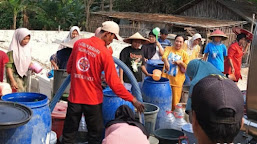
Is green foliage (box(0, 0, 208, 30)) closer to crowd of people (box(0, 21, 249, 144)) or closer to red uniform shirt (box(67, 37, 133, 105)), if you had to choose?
crowd of people (box(0, 21, 249, 144))

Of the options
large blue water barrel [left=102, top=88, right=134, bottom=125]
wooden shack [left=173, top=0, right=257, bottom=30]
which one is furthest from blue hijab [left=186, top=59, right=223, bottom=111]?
wooden shack [left=173, top=0, right=257, bottom=30]

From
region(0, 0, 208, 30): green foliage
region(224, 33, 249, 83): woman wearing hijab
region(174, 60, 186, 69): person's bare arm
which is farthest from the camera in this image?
region(0, 0, 208, 30): green foliage

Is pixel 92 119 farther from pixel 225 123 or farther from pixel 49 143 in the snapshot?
pixel 225 123

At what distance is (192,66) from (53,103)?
5.78ft

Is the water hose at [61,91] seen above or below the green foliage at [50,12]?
below

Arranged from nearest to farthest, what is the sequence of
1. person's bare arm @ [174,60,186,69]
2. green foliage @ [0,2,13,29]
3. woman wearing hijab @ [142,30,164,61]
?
person's bare arm @ [174,60,186,69] < woman wearing hijab @ [142,30,164,61] < green foliage @ [0,2,13,29]

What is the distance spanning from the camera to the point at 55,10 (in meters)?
24.2

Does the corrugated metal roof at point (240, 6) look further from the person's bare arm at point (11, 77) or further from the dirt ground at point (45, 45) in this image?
the person's bare arm at point (11, 77)

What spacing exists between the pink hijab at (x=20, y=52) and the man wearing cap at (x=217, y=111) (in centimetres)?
409

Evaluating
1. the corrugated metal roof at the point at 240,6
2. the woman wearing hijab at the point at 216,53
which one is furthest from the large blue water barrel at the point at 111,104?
the corrugated metal roof at the point at 240,6

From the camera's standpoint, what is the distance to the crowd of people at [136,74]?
4.83ft

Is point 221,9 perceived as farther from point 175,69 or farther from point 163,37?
point 175,69

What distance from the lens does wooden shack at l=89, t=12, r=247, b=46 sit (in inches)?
652

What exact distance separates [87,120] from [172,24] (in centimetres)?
1452
